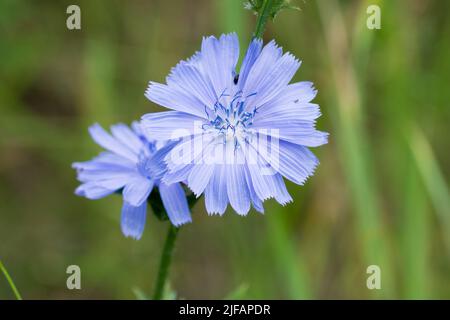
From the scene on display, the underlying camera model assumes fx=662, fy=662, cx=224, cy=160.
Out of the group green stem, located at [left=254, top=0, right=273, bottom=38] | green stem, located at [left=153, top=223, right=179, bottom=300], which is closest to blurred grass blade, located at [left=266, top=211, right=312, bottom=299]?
green stem, located at [left=153, top=223, right=179, bottom=300]

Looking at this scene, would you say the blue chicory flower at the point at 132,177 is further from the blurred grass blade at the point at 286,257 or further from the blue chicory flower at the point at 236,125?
the blurred grass blade at the point at 286,257

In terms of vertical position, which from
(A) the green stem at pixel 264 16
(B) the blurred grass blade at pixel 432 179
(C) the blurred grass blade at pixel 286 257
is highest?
(A) the green stem at pixel 264 16

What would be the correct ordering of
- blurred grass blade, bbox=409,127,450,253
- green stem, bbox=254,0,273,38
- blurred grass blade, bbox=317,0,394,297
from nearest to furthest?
green stem, bbox=254,0,273,38 < blurred grass blade, bbox=317,0,394,297 < blurred grass blade, bbox=409,127,450,253

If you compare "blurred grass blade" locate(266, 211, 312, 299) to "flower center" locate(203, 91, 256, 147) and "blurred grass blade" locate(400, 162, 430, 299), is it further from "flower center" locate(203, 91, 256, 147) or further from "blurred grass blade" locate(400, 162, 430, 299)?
"flower center" locate(203, 91, 256, 147)

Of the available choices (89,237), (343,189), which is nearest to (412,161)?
(343,189)

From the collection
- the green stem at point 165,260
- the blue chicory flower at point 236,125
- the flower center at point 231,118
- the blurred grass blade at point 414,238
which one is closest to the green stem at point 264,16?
the blue chicory flower at point 236,125

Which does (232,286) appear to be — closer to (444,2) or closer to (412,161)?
(412,161)
